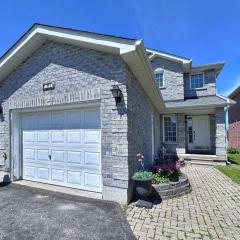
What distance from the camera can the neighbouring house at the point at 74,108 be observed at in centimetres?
521

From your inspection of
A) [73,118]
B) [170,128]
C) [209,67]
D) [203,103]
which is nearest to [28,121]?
[73,118]

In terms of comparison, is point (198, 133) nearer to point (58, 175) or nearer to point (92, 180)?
point (92, 180)

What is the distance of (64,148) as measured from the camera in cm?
641

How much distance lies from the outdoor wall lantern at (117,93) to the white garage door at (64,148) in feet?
2.99

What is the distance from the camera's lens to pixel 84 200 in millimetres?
5316

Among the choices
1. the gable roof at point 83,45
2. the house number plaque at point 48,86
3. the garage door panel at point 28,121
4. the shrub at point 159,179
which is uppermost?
the gable roof at point 83,45

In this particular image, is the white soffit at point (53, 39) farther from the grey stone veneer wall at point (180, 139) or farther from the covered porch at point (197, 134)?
the grey stone veneer wall at point (180, 139)

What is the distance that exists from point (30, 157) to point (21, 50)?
3.77 metres

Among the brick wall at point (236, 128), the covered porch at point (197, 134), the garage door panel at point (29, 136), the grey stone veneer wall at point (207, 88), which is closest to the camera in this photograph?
the garage door panel at point (29, 136)

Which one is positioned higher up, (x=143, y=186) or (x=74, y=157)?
(x=74, y=157)

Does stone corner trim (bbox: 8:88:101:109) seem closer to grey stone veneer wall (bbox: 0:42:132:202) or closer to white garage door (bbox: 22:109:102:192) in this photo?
grey stone veneer wall (bbox: 0:42:132:202)

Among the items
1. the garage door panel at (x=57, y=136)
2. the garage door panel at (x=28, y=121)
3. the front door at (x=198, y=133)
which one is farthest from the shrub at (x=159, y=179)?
the front door at (x=198, y=133)

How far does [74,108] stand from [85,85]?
918 millimetres

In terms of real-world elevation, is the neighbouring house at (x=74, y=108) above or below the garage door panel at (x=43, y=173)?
above
